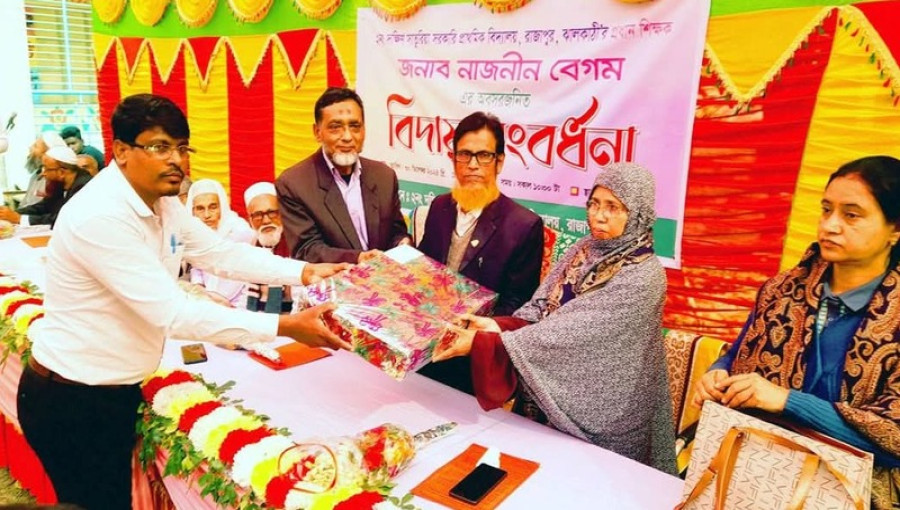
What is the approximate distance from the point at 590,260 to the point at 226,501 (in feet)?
4.47

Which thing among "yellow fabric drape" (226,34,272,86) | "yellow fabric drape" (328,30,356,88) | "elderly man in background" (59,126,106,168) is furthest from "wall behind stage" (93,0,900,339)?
"elderly man in background" (59,126,106,168)

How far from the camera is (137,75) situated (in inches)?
316

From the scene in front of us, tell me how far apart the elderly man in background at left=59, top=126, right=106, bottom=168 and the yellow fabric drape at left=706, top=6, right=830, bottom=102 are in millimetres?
6142

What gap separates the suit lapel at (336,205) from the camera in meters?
2.93

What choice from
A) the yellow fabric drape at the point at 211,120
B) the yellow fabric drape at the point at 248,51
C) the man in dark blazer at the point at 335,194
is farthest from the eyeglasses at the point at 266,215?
the yellow fabric drape at the point at 211,120

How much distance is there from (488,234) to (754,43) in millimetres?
1728

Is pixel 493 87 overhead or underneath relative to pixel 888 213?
overhead

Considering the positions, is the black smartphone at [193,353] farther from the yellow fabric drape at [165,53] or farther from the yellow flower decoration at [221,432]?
the yellow fabric drape at [165,53]

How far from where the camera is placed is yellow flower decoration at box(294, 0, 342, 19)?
208 inches

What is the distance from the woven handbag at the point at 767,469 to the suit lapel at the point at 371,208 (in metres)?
1.88

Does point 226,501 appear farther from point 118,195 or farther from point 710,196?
point 710,196

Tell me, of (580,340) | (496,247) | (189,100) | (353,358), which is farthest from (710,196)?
(189,100)

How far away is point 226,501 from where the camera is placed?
5.82 feet

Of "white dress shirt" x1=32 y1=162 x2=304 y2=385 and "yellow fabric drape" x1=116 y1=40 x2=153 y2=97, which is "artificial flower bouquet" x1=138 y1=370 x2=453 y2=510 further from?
"yellow fabric drape" x1=116 y1=40 x2=153 y2=97
